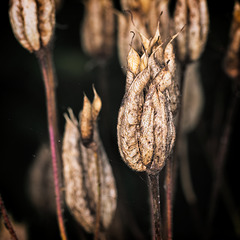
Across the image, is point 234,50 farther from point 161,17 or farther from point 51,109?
point 51,109

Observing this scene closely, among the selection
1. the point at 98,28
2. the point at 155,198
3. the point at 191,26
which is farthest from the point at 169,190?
the point at 98,28

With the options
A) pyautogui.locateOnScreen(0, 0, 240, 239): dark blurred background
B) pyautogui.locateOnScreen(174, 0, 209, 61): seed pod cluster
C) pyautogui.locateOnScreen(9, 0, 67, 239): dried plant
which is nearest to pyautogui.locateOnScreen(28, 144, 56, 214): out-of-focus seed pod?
pyautogui.locateOnScreen(0, 0, 240, 239): dark blurred background

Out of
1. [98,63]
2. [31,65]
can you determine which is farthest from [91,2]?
[31,65]

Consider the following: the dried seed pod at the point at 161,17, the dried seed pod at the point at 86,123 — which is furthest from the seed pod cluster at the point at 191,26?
the dried seed pod at the point at 86,123

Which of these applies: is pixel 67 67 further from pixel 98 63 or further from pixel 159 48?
pixel 159 48

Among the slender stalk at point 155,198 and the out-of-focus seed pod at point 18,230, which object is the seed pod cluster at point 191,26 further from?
the out-of-focus seed pod at point 18,230
